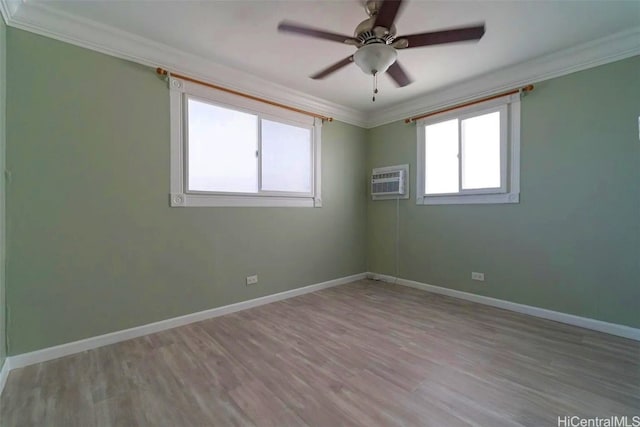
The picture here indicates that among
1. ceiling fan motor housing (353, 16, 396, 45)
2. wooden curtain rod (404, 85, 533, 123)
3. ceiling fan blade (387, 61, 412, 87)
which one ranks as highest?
wooden curtain rod (404, 85, 533, 123)

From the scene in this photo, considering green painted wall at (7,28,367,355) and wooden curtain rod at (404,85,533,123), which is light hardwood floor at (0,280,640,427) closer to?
green painted wall at (7,28,367,355)

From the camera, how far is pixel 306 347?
91.4 inches

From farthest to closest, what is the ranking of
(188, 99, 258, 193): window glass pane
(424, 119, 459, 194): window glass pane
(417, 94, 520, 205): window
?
(424, 119, 459, 194): window glass pane
(417, 94, 520, 205): window
(188, 99, 258, 193): window glass pane

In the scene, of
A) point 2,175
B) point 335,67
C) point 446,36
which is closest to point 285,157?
point 335,67

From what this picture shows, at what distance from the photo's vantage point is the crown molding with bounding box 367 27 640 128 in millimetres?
2473

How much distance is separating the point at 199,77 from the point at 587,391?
4050 millimetres

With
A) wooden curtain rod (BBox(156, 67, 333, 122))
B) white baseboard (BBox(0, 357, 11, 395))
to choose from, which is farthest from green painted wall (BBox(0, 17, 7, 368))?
wooden curtain rod (BBox(156, 67, 333, 122))

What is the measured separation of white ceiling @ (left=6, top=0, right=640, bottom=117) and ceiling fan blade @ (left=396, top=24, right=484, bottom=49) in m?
0.20

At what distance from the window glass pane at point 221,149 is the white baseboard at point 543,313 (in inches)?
110

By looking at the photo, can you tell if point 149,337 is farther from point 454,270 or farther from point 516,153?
point 516,153

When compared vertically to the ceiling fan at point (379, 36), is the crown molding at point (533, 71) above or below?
above

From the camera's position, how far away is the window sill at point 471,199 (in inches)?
124

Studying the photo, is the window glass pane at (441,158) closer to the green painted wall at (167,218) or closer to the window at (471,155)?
the window at (471,155)

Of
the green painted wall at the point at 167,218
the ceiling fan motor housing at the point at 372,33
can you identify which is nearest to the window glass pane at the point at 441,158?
the green painted wall at the point at 167,218
